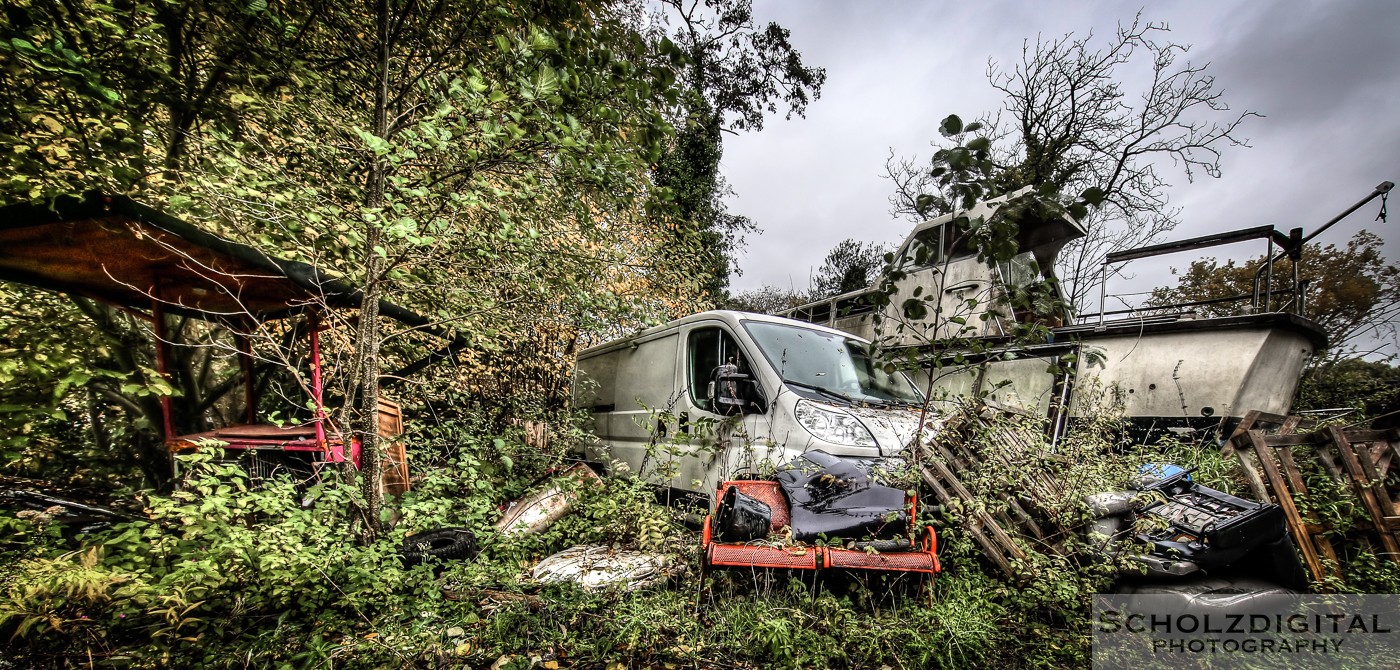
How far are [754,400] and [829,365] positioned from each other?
825 millimetres

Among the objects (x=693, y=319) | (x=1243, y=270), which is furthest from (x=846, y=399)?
(x=1243, y=270)

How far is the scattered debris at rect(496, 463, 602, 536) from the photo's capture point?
3943 millimetres

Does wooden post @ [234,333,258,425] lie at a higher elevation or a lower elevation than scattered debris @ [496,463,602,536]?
higher

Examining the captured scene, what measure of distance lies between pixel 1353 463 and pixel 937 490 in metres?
3.10

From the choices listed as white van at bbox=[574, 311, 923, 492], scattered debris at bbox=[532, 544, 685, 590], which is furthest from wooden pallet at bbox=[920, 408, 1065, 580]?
scattered debris at bbox=[532, 544, 685, 590]

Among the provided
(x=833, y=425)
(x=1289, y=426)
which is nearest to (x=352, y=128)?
(x=833, y=425)

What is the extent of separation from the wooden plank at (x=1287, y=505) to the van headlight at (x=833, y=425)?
263cm

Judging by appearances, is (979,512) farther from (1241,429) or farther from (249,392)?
(249,392)

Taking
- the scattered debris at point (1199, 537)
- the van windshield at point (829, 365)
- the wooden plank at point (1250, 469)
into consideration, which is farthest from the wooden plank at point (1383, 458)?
the van windshield at point (829, 365)

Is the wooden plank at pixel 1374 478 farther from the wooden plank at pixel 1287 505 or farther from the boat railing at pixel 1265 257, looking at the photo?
the boat railing at pixel 1265 257

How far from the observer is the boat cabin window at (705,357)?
14.2 feet

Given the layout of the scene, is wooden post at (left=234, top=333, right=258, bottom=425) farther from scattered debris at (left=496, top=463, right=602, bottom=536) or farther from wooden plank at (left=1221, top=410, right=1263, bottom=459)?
wooden plank at (left=1221, top=410, right=1263, bottom=459)

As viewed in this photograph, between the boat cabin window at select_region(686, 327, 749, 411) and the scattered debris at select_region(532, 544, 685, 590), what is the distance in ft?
4.84

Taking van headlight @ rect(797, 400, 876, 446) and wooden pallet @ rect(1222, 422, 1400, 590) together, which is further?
van headlight @ rect(797, 400, 876, 446)
